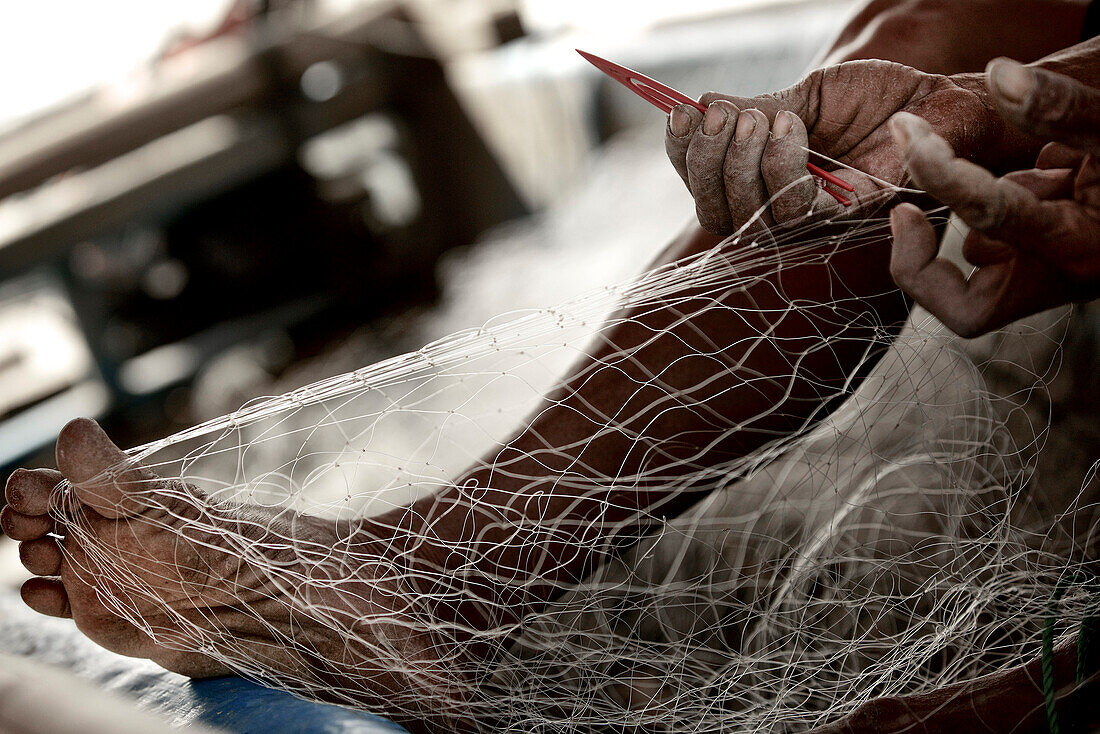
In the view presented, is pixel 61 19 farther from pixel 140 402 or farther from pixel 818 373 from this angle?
pixel 818 373

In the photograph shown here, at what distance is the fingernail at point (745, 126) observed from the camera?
1.63ft

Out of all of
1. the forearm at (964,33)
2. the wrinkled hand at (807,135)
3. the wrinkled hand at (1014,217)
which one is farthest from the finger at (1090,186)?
the forearm at (964,33)

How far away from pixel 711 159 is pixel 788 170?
49 mm

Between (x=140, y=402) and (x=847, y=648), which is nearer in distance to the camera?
(x=847, y=648)

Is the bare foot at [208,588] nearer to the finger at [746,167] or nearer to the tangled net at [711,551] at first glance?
the tangled net at [711,551]

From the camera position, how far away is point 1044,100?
389 millimetres

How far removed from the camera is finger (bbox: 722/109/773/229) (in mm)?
499

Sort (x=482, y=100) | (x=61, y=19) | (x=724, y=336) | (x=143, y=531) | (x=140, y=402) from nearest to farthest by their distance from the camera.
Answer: (x=143, y=531)
(x=724, y=336)
(x=140, y=402)
(x=61, y=19)
(x=482, y=100)

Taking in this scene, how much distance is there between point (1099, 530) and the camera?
0.64 m

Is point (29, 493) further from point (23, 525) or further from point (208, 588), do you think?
point (208, 588)

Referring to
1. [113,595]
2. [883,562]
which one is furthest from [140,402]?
[883,562]

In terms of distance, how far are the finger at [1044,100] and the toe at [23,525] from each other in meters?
0.65

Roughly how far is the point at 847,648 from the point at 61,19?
2.49 m

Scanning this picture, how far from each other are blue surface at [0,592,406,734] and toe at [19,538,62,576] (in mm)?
102
